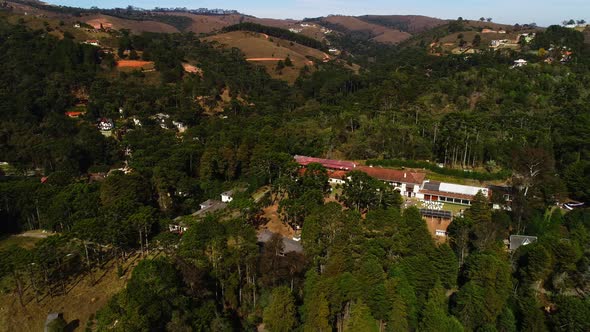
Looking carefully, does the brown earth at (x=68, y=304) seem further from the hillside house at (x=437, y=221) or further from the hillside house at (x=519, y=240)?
the hillside house at (x=519, y=240)

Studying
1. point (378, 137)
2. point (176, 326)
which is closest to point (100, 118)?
point (378, 137)

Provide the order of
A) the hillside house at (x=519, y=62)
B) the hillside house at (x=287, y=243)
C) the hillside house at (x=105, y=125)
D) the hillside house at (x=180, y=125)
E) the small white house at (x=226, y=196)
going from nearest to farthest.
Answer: the hillside house at (x=287, y=243), the small white house at (x=226, y=196), the hillside house at (x=105, y=125), the hillside house at (x=180, y=125), the hillside house at (x=519, y=62)

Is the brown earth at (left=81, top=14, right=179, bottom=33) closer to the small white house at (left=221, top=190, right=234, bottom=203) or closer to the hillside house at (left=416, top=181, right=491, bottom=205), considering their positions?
the small white house at (left=221, top=190, right=234, bottom=203)

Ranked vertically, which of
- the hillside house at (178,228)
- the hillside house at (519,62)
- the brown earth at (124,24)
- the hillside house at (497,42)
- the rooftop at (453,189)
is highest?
the brown earth at (124,24)

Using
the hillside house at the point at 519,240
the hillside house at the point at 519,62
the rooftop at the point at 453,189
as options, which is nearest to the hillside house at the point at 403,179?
the rooftop at the point at 453,189

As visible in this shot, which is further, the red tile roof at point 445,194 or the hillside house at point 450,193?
the hillside house at point 450,193

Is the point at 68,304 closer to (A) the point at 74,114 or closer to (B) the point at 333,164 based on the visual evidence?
(B) the point at 333,164

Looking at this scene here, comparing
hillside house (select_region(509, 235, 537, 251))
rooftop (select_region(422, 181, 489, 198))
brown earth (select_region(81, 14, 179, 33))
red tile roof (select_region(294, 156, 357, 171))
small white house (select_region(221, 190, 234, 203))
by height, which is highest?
brown earth (select_region(81, 14, 179, 33))

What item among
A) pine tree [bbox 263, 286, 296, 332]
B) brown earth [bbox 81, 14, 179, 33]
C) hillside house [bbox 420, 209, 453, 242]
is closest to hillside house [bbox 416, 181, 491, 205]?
hillside house [bbox 420, 209, 453, 242]
